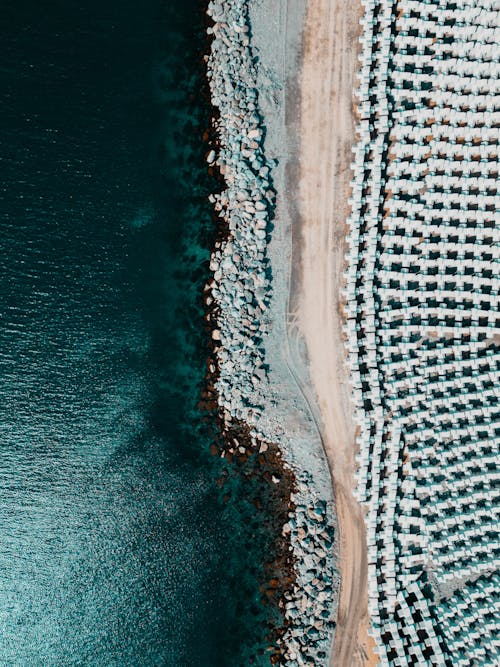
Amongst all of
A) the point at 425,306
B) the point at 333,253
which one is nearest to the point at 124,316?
the point at 333,253

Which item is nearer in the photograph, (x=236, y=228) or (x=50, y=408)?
(x=236, y=228)

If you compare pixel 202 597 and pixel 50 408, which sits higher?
pixel 50 408

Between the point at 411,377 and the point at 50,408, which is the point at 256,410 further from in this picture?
the point at 50,408

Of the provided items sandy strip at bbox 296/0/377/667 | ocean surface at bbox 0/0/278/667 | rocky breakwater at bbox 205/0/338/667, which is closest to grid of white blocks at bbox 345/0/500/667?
sandy strip at bbox 296/0/377/667

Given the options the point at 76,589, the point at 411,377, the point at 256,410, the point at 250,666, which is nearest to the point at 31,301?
the point at 256,410

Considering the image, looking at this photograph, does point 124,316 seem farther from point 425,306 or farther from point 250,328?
point 425,306

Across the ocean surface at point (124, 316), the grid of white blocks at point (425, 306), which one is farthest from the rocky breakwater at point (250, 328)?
the grid of white blocks at point (425, 306)
